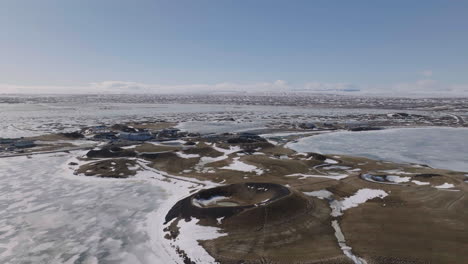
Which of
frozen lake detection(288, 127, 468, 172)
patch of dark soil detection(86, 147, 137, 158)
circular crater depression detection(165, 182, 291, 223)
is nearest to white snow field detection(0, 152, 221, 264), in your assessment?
circular crater depression detection(165, 182, 291, 223)

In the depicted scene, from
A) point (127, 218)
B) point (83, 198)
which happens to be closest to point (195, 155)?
point (83, 198)

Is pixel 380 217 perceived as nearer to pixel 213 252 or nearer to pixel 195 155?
pixel 213 252

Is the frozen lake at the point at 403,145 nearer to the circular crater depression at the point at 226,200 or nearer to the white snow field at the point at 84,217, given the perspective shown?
the circular crater depression at the point at 226,200

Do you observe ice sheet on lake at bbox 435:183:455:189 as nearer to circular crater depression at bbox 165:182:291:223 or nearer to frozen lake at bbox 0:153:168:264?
circular crater depression at bbox 165:182:291:223


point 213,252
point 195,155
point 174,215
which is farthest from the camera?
point 195,155

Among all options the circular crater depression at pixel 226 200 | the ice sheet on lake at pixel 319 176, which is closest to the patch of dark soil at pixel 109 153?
the circular crater depression at pixel 226 200
